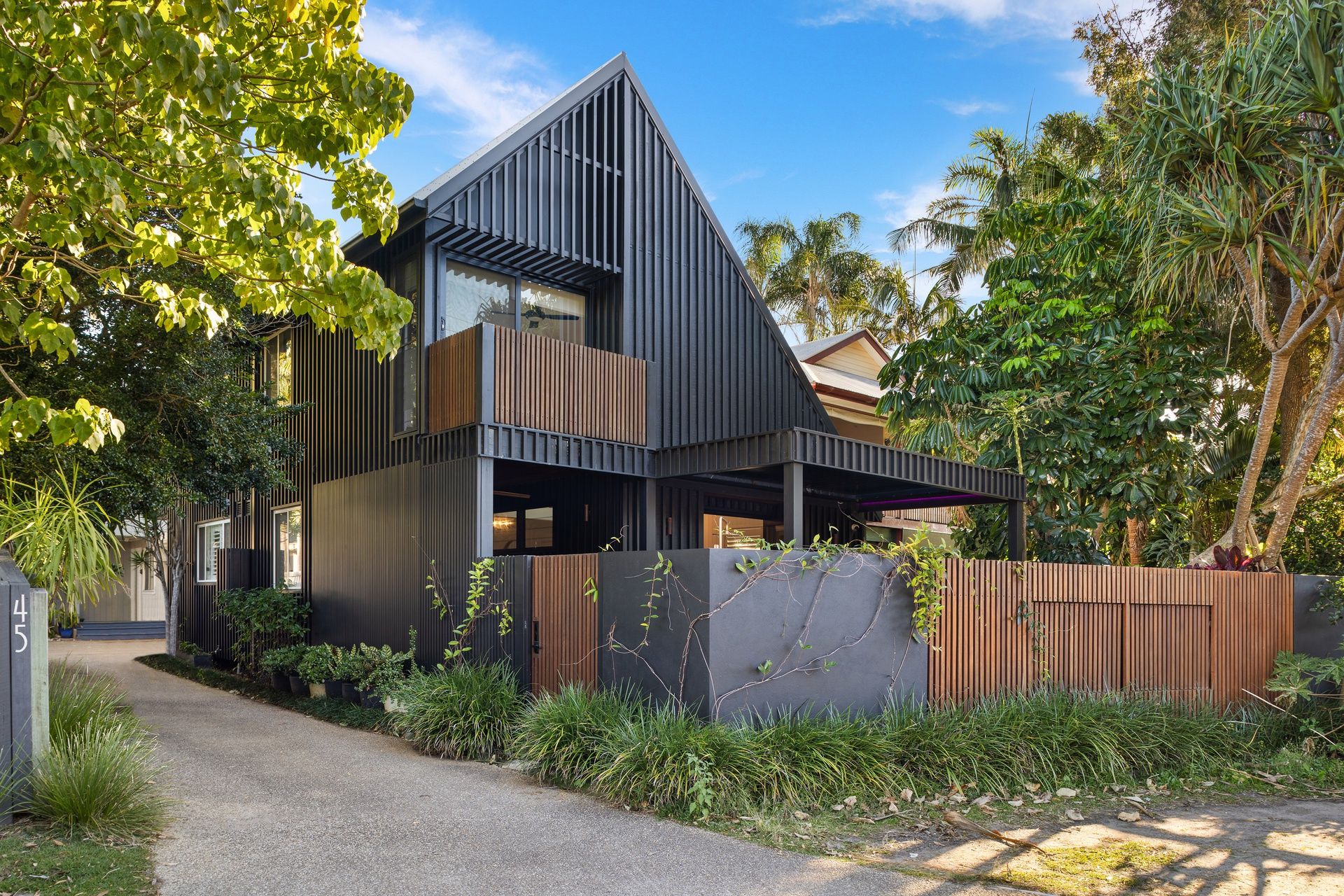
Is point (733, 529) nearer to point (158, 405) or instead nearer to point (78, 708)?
point (158, 405)

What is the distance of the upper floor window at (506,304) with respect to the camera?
464 inches

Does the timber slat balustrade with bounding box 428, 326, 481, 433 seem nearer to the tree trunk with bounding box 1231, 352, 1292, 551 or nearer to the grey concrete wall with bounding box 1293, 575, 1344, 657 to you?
the grey concrete wall with bounding box 1293, 575, 1344, 657

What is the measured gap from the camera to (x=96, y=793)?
19.0ft

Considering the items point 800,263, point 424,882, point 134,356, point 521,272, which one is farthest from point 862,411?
point 800,263

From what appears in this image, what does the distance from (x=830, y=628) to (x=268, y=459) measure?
25.3 ft

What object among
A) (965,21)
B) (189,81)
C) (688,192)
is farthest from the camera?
(965,21)

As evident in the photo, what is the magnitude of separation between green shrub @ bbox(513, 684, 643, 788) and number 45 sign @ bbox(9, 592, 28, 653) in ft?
11.5

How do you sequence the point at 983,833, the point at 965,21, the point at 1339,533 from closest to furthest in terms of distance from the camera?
the point at 983,833 → the point at 1339,533 → the point at 965,21

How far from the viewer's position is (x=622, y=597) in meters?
8.45

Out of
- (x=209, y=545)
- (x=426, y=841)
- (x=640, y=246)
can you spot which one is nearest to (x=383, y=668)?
(x=426, y=841)

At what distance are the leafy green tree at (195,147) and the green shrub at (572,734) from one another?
3202 millimetres

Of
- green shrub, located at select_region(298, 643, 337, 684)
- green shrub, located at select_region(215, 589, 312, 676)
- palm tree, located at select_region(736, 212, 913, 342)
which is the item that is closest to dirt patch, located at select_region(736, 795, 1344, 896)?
green shrub, located at select_region(298, 643, 337, 684)

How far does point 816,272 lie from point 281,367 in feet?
88.6

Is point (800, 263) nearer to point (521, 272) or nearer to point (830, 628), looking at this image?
point (521, 272)
